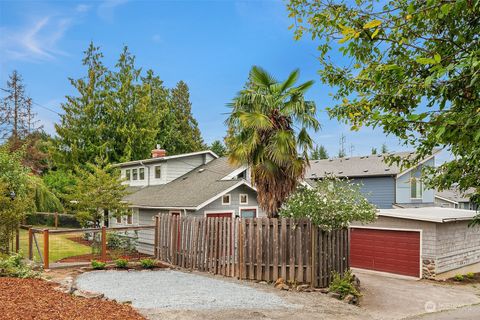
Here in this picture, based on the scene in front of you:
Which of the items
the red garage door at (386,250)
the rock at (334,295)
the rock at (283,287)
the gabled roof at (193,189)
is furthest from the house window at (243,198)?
the rock at (334,295)

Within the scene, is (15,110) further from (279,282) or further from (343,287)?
(343,287)

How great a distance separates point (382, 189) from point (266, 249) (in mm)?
16632

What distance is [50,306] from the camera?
24.1ft

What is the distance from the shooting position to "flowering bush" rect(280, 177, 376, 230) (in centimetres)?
1132

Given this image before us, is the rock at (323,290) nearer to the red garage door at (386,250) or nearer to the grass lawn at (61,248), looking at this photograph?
the red garage door at (386,250)

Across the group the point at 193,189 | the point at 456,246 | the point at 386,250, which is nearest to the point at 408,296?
the point at 386,250

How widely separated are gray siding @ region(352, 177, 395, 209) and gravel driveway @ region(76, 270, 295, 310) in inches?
669

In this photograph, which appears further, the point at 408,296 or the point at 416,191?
the point at 416,191

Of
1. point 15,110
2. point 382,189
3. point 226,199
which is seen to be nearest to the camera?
point 226,199

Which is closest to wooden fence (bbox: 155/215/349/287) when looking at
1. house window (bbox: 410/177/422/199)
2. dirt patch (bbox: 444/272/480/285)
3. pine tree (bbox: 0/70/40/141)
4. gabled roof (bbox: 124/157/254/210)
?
gabled roof (bbox: 124/157/254/210)

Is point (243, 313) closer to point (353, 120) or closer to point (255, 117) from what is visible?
point (353, 120)

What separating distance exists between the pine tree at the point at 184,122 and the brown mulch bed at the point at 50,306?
35.9 metres

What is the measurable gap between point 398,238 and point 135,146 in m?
26.2

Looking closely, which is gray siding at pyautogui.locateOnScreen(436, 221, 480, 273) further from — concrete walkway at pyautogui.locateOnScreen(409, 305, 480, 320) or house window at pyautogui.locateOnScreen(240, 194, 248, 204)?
house window at pyautogui.locateOnScreen(240, 194, 248, 204)
